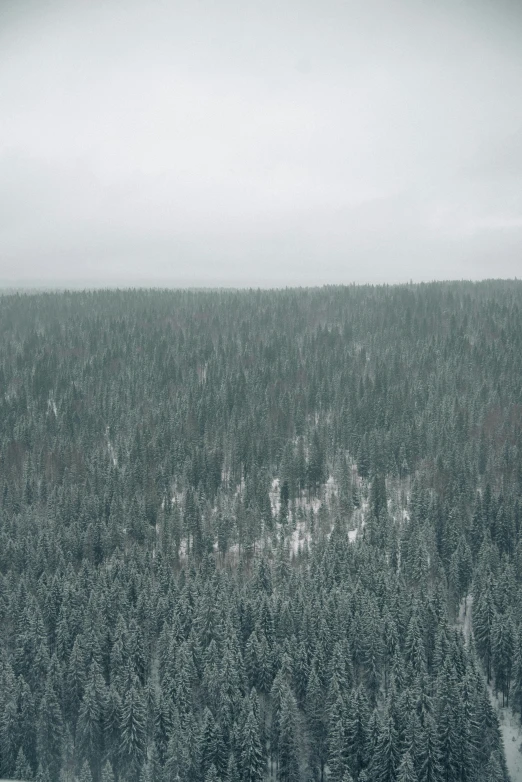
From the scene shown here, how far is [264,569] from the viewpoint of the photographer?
3248 inches

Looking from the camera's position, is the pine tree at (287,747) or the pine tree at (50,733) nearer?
the pine tree at (287,747)

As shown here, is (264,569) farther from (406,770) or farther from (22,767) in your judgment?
(22,767)

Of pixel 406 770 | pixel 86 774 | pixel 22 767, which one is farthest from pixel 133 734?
pixel 406 770

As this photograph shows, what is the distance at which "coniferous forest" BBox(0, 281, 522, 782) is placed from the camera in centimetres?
5216

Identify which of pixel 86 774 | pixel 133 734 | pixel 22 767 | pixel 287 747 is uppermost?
pixel 133 734

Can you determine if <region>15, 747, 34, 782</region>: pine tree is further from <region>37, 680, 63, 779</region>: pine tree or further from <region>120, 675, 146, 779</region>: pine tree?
<region>120, 675, 146, 779</region>: pine tree

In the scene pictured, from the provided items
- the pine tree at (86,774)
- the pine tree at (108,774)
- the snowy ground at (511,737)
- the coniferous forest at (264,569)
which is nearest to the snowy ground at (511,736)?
the snowy ground at (511,737)

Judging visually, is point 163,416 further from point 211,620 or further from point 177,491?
point 211,620

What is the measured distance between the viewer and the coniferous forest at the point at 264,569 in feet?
171

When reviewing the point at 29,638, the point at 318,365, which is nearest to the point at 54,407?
the point at 318,365

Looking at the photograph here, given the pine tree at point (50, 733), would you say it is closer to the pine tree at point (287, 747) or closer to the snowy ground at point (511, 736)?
the pine tree at point (287, 747)

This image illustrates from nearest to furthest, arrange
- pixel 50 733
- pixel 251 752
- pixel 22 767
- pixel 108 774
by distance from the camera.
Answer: pixel 108 774 < pixel 251 752 < pixel 22 767 < pixel 50 733

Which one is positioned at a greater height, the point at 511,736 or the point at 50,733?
the point at 50,733

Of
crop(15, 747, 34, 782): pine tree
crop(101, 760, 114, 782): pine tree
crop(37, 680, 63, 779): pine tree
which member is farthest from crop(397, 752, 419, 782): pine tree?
crop(15, 747, 34, 782): pine tree
